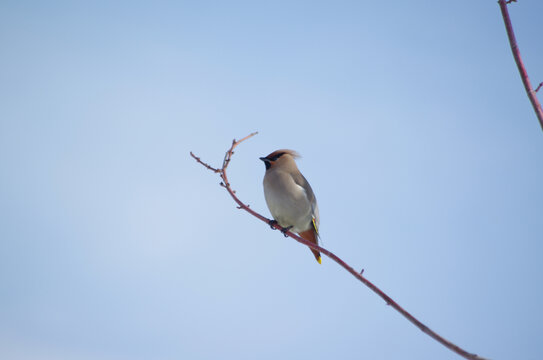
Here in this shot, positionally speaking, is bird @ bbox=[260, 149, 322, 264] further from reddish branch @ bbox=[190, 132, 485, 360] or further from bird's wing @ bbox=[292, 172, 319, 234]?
reddish branch @ bbox=[190, 132, 485, 360]

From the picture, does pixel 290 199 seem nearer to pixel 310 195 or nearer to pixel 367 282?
pixel 310 195

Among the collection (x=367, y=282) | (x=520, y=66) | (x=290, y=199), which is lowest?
(x=367, y=282)

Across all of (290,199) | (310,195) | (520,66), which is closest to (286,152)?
(310,195)

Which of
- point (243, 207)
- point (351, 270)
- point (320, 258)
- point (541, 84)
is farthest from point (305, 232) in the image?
point (541, 84)

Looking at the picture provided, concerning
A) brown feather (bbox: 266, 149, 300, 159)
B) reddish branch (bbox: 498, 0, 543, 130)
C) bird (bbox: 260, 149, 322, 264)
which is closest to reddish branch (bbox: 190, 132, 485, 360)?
reddish branch (bbox: 498, 0, 543, 130)

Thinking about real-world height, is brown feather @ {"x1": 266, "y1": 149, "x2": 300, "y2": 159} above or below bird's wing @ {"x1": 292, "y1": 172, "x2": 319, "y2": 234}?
above

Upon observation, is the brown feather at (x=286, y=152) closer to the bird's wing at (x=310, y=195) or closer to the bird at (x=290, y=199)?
the bird at (x=290, y=199)

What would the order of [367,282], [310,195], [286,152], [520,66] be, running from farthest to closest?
[286,152], [310,195], [367,282], [520,66]

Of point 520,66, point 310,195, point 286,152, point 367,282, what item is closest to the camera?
point 520,66

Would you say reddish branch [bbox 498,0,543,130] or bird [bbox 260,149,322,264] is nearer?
reddish branch [bbox 498,0,543,130]

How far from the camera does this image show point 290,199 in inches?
191

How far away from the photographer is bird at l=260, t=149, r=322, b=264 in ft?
16.0

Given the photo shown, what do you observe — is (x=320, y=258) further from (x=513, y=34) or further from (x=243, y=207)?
(x=513, y=34)

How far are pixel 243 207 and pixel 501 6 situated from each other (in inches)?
60.4
